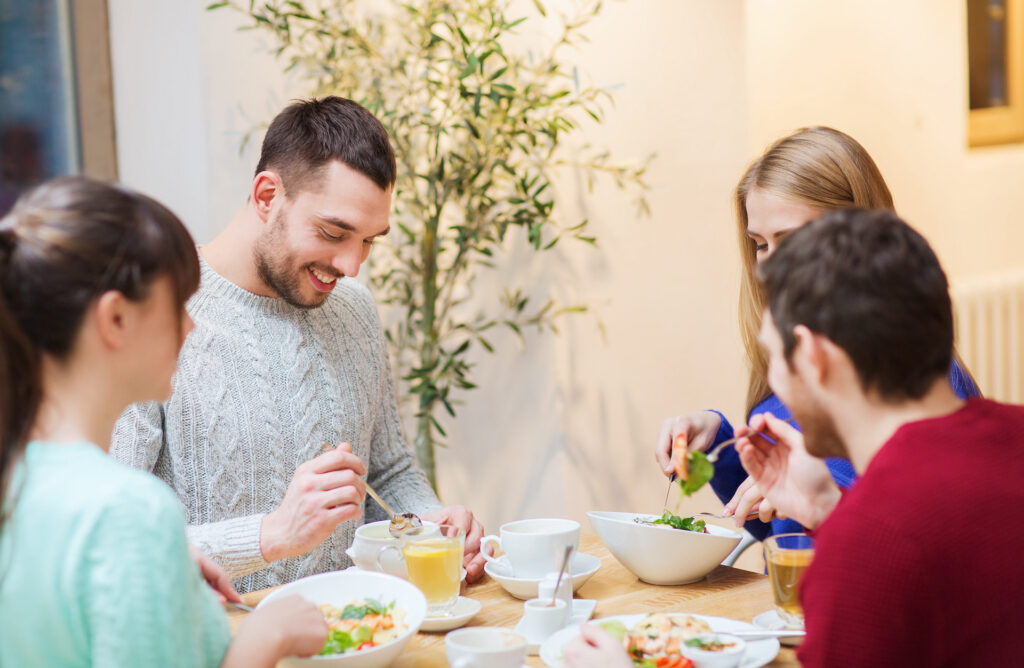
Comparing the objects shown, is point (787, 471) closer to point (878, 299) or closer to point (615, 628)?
point (615, 628)

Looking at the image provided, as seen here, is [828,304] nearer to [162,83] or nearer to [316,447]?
[316,447]

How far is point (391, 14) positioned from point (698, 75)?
3.33 feet

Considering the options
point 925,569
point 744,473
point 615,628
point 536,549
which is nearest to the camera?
Answer: point 925,569

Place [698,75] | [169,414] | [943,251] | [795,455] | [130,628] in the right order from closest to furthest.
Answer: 1. [130,628]
2. [795,455]
3. [169,414]
4. [698,75]
5. [943,251]

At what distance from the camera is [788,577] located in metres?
1.42

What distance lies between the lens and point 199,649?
114 centimetres

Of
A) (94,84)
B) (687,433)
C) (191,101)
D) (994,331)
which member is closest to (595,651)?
(687,433)

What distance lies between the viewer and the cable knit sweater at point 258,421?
6.47 feet

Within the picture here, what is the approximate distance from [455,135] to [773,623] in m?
1.98

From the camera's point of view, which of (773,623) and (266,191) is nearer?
(773,623)

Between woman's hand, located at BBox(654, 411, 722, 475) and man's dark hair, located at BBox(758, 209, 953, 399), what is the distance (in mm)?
744

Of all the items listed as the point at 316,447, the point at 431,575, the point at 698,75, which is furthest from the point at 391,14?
the point at 431,575

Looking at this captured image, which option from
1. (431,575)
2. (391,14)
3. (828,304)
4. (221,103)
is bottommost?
(431,575)

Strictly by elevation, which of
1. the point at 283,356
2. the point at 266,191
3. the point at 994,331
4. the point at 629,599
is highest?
the point at 266,191
